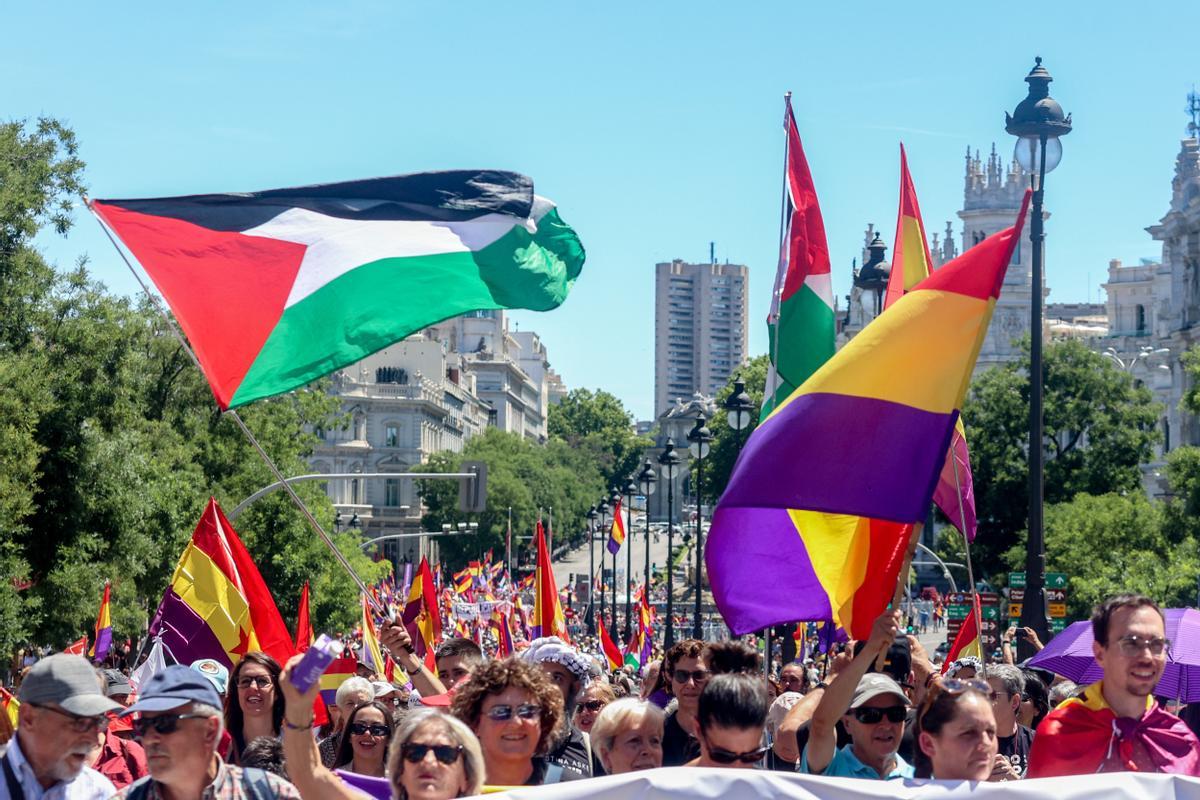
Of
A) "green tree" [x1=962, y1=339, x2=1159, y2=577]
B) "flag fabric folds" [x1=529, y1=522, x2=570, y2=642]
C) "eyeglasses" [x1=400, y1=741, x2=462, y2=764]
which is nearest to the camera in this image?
"eyeglasses" [x1=400, y1=741, x2=462, y2=764]

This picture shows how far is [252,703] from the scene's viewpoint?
9.35 meters

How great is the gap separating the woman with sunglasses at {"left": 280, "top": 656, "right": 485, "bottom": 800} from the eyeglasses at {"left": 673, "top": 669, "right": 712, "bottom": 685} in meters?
2.79

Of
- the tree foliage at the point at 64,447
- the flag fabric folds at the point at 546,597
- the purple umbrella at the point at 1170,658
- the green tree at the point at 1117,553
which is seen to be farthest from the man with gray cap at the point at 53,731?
the green tree at the point at 1117,553

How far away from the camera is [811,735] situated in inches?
300

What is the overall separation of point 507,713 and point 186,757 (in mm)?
1702

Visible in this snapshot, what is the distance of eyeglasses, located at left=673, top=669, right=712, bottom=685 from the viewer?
9.09 m

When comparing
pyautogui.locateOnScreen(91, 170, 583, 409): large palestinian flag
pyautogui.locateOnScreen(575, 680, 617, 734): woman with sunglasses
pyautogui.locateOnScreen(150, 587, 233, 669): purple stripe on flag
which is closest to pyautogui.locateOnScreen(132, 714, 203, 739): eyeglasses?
pyautogui.locateOnScreen(91, 170, 583, 409): large palestinian flag

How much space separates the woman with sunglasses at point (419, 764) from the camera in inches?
247

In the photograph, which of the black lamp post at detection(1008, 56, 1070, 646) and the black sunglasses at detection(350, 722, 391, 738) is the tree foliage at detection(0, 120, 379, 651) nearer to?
the black lamp post at detection(1008, 56, 1070, 646)

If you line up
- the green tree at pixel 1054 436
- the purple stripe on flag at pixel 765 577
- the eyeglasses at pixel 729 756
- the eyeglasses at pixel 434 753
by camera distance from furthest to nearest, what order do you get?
the green tree at pixel 1054 436 < the purple stripe on flag at pixel 765 577 < the eyeglasses at pixel 729 756 < the eyeglasses at pixel 434 753

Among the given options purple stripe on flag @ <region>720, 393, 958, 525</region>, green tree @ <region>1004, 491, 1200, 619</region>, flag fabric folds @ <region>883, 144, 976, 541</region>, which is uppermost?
flag fabric folds @ <region>883, 144, 976, 541</region>

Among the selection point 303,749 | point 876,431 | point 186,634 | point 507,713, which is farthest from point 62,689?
point 186,634

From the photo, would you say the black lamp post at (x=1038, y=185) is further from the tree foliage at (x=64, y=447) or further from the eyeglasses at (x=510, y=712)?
the tree foliage at (x=64, y=447)

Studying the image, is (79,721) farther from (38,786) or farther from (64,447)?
(64,447)
